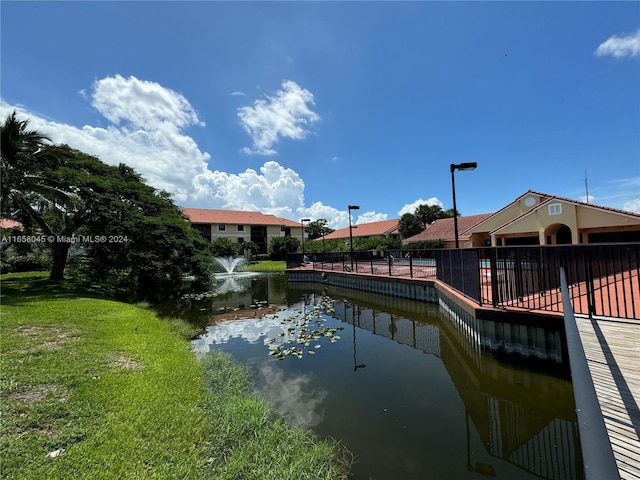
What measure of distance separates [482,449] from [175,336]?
806 cm

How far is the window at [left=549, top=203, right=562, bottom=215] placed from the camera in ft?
59.7

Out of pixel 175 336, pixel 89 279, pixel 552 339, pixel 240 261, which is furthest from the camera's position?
pixel 240 261

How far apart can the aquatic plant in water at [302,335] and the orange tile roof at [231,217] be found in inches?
1572

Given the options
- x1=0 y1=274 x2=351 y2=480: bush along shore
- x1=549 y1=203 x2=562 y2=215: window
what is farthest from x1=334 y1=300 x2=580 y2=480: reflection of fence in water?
x1=549 y1=203 x2=562 y2=215: window

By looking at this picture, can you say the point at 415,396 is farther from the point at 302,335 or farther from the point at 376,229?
the point at 376,229

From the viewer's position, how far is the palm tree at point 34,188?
500 inches

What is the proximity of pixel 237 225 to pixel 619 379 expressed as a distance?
166 ft

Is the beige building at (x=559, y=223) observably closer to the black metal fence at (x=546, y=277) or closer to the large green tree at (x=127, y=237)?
the black metal fence at (x=546, y=277)

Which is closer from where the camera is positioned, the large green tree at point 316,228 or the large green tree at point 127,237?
the large green tree at point 127,237

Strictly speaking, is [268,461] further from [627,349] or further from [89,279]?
[89,279]

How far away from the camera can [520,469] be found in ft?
11.8

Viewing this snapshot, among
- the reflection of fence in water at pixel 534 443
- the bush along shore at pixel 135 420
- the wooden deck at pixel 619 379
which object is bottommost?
→ the reflection of fence in water at pixel 534 443

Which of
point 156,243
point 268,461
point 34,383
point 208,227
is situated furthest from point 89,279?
point 208,227

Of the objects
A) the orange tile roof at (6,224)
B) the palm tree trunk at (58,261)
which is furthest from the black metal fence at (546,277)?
the orange tile roof at (6,224)
